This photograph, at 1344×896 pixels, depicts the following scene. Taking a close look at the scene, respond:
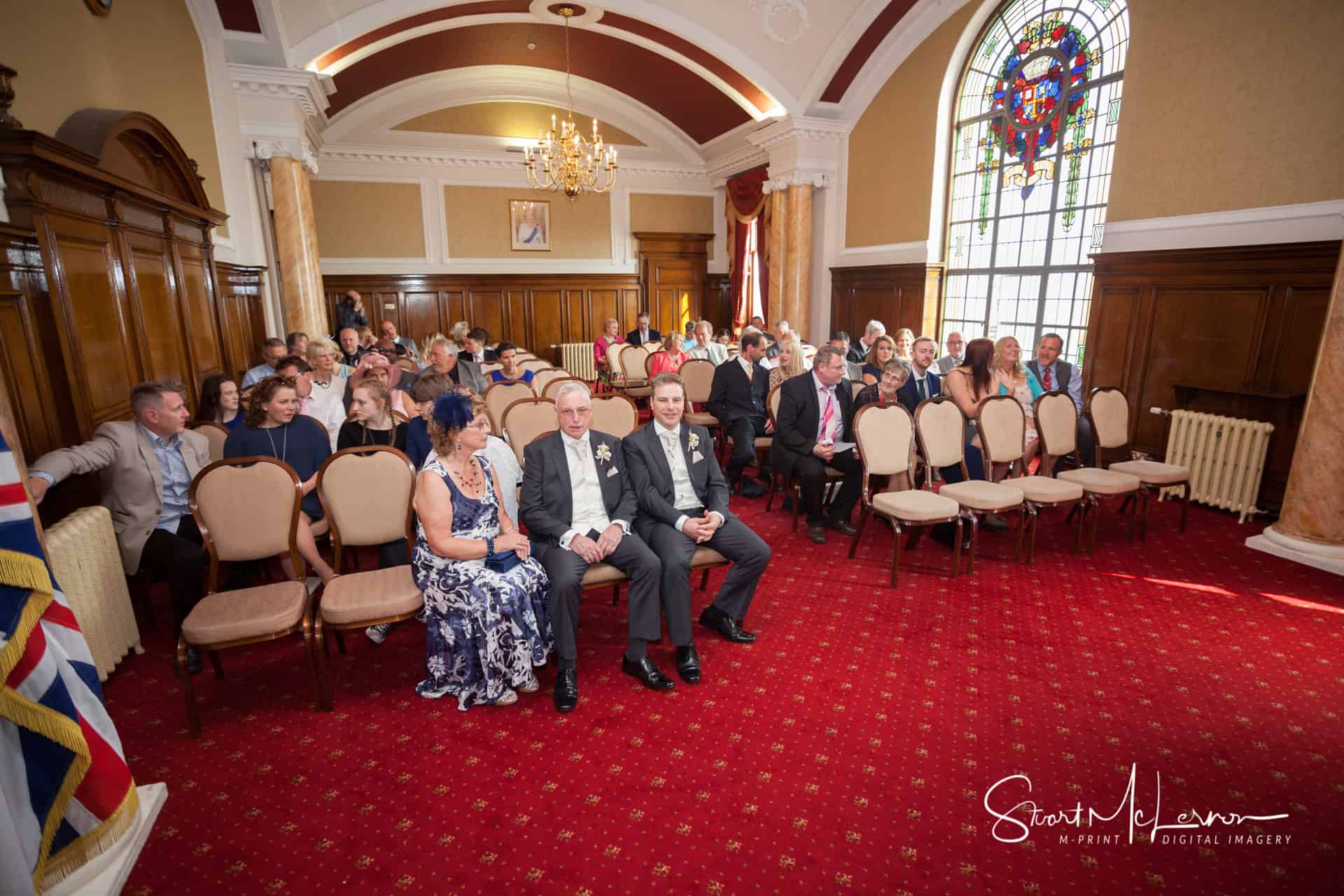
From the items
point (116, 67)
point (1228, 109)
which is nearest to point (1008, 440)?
point (1228, 109)

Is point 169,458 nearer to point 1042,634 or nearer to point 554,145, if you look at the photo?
point 1042,634

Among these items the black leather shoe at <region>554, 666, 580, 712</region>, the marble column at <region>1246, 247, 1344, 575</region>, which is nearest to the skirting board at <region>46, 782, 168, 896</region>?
the black leather shoe at <region>554, 666, 580, 712</region>

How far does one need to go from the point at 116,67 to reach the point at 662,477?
4.77m

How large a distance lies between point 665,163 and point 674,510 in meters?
11.4

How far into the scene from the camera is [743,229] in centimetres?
1277

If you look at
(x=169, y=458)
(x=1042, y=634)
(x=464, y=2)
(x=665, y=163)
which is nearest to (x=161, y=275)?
(x=169, y=458)

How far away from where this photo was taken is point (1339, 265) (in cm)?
404

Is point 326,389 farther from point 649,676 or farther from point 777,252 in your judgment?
point 777,252

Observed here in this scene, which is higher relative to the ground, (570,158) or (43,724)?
(570,158)

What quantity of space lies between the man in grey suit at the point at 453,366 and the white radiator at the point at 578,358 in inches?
223

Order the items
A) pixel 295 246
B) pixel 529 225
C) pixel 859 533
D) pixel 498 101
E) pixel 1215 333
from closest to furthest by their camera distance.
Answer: pixel 859 533 < pixel 1215 333 < pixel 295 246 < pixel 498 101 < pixel 529 225

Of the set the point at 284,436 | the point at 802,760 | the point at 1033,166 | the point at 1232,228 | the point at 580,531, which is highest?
the point at 1033,166

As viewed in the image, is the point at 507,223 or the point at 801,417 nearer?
the point at 801,417

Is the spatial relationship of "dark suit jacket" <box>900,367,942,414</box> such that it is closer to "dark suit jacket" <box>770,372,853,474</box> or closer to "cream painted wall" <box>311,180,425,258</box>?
"dark suit jacket" <box>770,372,853,474</box>
